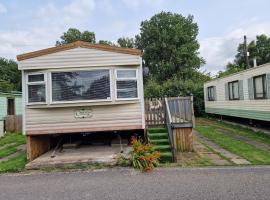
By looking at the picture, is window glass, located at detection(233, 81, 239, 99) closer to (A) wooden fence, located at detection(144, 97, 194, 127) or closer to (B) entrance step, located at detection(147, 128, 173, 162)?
(A) wooden fence, located at detection(144, 97, 194, 127)

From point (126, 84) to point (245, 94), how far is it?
27.7 feet

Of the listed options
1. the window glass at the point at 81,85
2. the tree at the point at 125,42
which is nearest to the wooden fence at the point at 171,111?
the window glass at the point at 81,85

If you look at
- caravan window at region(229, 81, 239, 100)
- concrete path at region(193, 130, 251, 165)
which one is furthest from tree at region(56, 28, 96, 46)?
concrete path at region(193, 130, 251, 165)

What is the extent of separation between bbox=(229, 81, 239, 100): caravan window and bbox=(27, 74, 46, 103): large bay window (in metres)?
11.1

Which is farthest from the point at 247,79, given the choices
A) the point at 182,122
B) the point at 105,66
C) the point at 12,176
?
the point at 12,176

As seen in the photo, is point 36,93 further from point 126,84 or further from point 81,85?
point 126,84

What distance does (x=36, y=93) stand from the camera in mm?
8508

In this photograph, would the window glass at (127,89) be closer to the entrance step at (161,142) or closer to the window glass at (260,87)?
the entrance step at (161,142)

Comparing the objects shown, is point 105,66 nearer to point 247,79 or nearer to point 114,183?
point 114,183

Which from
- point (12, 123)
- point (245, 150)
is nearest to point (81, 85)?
point (245, 150)

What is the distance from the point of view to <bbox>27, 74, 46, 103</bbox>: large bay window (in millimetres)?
8461

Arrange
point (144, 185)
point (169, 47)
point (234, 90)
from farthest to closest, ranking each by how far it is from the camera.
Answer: point (169, 47) → point (234, 90) → point (144, 185)

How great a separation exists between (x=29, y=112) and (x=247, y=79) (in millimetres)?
10440

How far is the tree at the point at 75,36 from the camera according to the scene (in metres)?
43.4
